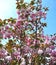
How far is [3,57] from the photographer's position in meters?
10.7

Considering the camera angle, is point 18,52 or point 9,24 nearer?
point 18,52

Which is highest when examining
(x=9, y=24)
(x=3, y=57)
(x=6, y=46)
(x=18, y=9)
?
(x=18, y=9)

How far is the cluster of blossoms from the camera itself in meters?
11.3

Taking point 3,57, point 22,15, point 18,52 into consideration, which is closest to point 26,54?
point 18,52

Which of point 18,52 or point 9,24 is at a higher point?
point 9,24

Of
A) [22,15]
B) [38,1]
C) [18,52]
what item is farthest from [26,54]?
[38,1]

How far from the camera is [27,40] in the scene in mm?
12266

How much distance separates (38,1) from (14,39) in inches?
91.2

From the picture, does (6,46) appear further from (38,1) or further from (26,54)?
(38,1)

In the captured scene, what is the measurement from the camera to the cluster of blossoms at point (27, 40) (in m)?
11.3

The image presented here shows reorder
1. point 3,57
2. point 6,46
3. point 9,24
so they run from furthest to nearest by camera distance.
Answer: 1. point 9,24
2. point 6,46
3. point 3,57

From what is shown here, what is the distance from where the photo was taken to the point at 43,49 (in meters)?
11.8

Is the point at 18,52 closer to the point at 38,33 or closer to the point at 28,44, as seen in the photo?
the point at 28,44

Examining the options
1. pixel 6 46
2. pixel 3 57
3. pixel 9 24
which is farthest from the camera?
pixel 9 24
